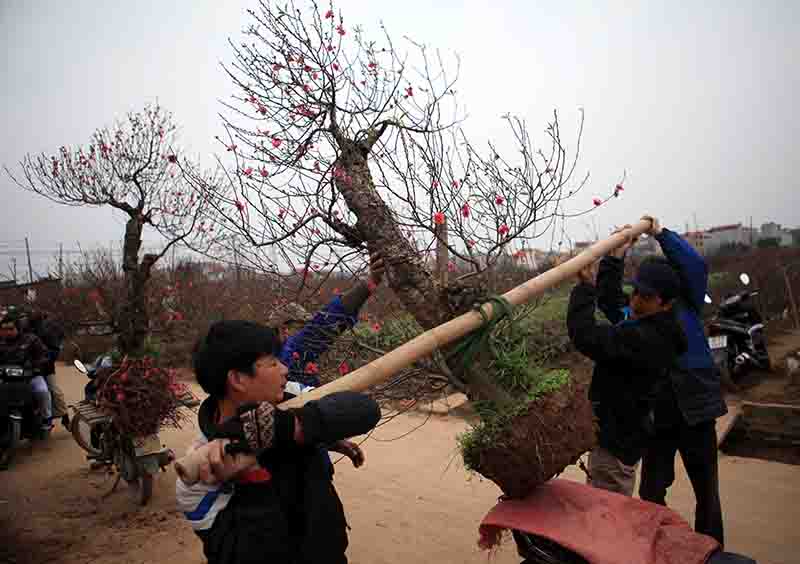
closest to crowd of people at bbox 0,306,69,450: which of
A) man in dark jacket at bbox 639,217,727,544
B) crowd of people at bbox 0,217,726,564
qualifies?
crowd of people at bbox 0,217,726,564

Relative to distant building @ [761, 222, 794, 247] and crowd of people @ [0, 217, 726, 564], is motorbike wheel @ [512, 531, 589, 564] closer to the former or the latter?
crowd of people @ [0, 217, 726, 564]

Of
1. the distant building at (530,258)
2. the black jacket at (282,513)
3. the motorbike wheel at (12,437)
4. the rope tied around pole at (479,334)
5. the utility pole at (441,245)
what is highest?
the utility pole at (441,245)

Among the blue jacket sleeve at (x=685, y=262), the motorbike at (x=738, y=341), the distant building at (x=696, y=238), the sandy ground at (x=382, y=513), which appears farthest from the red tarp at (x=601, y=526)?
the motorbike at (x=738, y=341)

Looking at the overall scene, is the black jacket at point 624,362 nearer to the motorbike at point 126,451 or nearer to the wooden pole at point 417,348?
the wooden pole at point 417,348

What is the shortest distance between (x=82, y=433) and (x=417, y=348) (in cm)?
572

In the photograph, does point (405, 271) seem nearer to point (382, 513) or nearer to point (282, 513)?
point (282, 513)

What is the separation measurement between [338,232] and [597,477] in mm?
1861

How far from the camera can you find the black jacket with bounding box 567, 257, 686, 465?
255cm

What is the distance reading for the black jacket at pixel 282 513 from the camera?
1528 millimetres

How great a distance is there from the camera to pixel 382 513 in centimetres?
486

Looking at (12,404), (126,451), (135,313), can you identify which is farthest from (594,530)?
(12,404)

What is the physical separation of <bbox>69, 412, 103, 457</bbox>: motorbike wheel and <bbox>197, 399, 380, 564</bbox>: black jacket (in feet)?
17.0

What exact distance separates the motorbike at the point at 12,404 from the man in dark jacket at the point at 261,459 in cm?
710

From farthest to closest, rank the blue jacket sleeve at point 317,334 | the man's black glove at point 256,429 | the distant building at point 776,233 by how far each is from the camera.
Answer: the distant building at point 776,233 → the blue jacket sleeve at point 317,334 → the man's black glove at point 256,429
